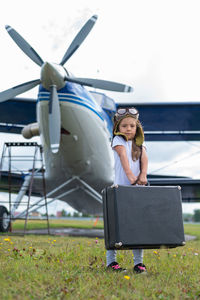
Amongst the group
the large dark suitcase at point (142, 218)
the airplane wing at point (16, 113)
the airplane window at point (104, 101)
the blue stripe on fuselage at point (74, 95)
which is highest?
the airplane wing at point (16, 113)

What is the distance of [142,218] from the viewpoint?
2016 mm

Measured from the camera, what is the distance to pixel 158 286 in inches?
68.2

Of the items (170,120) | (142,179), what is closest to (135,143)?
(142,179)

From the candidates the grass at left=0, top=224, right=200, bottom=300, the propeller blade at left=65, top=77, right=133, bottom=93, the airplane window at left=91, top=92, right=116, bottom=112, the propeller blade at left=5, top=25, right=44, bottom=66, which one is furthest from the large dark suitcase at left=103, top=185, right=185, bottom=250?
the airplane window at left=91, top=92, right=116, bottom=112

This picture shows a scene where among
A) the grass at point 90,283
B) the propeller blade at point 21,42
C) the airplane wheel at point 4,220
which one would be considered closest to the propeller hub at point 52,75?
the propeller blade at point 21,42

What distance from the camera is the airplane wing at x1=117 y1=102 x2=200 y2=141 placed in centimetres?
1160

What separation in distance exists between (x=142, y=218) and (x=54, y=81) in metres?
5.20

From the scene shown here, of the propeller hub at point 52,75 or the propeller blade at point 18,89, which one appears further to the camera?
the propeller blade at point 18,89

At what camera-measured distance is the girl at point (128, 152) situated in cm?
237

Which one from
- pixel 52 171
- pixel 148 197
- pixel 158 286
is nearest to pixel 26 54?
pixel 52 171

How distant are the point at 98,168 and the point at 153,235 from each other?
670 cm

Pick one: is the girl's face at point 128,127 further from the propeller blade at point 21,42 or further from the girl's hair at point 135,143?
the propeller blade at point 21,42

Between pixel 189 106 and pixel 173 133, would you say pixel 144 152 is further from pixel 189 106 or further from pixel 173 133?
pixel 173 133

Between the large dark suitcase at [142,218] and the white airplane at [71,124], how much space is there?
481 cm
